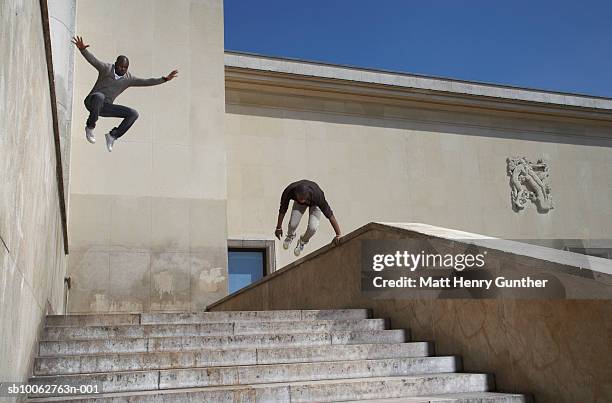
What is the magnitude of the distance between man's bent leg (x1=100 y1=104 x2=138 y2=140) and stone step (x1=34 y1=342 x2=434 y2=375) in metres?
8.16

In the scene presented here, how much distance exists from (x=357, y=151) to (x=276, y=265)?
365cm

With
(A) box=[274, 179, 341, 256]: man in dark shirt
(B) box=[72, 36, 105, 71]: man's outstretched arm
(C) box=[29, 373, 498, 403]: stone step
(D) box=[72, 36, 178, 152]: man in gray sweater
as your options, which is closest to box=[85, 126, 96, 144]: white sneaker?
(D) box=[72, 36, 178, 152]: man in gray sweater

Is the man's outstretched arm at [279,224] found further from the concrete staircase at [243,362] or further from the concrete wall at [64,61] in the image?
the concrete wall at [64,61]

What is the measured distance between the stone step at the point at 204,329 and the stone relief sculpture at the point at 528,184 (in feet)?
40.7

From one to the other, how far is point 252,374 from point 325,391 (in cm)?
56

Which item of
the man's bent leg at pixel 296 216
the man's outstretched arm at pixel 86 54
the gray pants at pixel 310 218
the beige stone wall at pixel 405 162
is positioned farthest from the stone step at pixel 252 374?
the beige stone wall at pixel 405 162

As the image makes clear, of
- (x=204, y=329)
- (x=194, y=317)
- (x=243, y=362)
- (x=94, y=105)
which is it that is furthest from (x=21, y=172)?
(x=94, y=105)

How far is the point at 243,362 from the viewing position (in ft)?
15.6

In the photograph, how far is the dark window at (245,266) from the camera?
46.9ft

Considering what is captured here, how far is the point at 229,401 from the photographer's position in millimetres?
3869

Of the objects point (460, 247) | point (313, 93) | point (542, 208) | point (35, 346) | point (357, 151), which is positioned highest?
point (313, 93)

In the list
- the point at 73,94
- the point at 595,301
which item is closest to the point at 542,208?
the point at 73,94

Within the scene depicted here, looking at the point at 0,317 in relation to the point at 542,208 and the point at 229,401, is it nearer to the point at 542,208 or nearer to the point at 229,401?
the point at 229,401

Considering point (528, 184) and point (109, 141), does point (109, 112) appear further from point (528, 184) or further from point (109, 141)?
point (528, 184)
